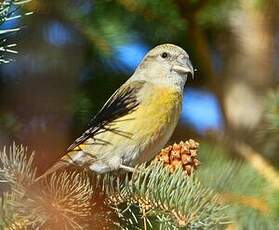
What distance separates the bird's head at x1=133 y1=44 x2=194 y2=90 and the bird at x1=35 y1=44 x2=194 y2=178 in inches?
2.6

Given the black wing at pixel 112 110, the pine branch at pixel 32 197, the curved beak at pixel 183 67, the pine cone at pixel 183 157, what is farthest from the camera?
the curved beak at pixel 183 67

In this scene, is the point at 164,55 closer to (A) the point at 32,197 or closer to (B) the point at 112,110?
(B) the point at 112,110

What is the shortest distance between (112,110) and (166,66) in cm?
55

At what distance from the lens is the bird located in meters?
3.12

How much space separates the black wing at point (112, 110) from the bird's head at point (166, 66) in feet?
0.54

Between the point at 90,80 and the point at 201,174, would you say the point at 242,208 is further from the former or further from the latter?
the point at 90,80

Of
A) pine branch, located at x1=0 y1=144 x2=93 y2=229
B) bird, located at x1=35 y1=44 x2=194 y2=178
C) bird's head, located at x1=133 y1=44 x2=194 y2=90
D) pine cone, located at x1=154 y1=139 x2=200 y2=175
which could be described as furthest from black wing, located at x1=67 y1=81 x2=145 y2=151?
pine branch, located at x1=0 y1=144 x2=93 y2=229

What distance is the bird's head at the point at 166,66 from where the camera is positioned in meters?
3.49

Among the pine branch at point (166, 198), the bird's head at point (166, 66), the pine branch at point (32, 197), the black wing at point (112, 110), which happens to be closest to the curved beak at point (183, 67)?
the bird's head at point (166, 66)

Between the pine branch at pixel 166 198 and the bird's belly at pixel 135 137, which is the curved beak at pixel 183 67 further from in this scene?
the pine branch at pixel 166 198

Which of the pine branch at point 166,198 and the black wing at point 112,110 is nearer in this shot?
the pine branch at point 166,198

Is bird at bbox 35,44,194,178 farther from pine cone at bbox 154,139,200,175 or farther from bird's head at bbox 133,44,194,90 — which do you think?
pine cone at bbox 154,139,200,175

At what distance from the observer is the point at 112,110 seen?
314 centimetres

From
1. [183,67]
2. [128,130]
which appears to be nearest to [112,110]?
[128,130]
